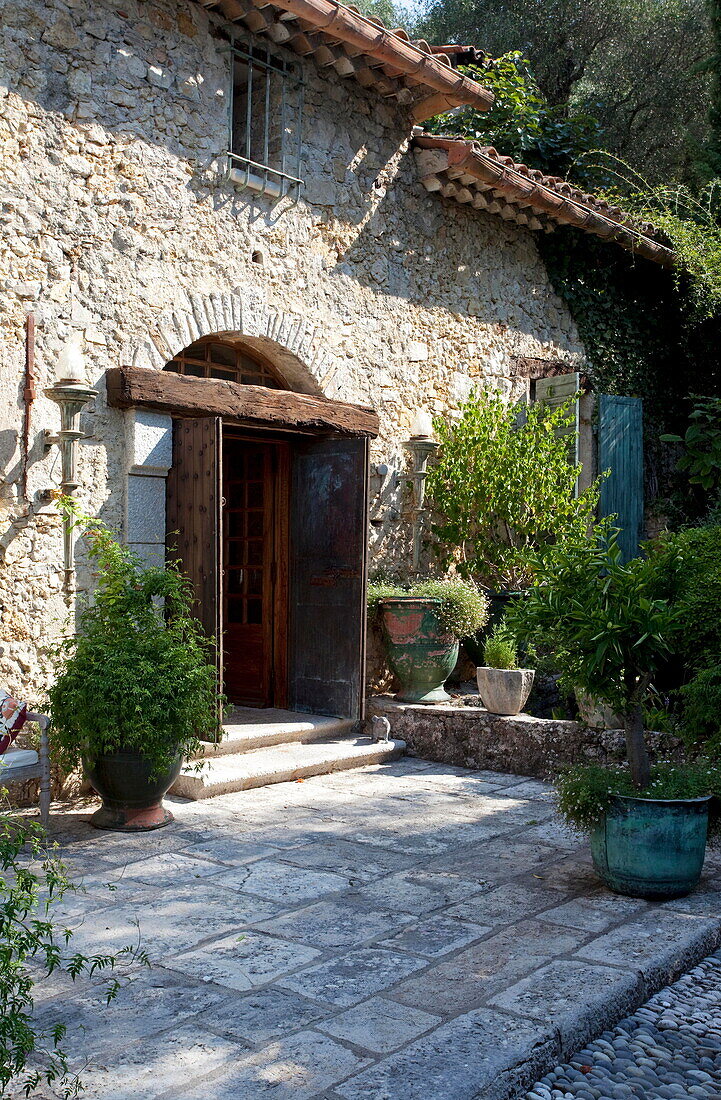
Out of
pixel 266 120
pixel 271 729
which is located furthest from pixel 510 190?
pixel 271 729

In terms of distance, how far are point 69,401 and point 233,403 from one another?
1201mm

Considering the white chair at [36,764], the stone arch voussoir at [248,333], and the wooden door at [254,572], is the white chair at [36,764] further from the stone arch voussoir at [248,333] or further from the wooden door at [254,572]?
the wooden door at [254,572]

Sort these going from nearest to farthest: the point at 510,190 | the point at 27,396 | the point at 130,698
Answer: the point at 130,698 → the point at 27,396 → the point at 510,190

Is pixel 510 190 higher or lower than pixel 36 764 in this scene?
higher

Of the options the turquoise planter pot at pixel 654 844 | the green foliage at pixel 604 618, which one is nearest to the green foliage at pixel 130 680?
the green foliage at pixel 604 618

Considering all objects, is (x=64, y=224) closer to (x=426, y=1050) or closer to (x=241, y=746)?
(x=241, y=746)

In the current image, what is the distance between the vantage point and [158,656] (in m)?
4.75

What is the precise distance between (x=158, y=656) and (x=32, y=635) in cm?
86

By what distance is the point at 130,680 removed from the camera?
4.50 meters

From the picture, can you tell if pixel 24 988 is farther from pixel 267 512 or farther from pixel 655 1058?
pixel 267 512

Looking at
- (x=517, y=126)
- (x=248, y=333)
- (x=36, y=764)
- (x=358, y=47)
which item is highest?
(x=517, y=126)

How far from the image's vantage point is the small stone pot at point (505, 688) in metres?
6.31

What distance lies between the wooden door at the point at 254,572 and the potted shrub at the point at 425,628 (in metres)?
0.84

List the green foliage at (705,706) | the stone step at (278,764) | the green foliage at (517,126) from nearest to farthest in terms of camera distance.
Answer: the green foliage at (705,706)
the stone step at (278,764)
the green foliage at (517,126)
